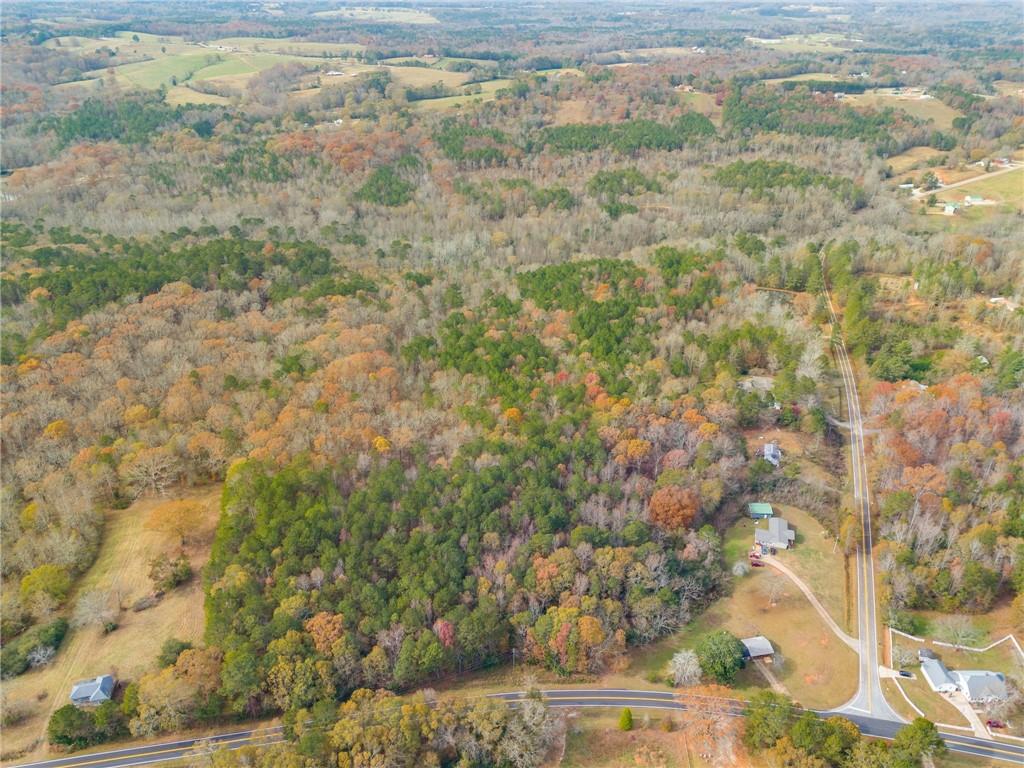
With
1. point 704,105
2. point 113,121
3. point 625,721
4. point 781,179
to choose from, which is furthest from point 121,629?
point 704,105

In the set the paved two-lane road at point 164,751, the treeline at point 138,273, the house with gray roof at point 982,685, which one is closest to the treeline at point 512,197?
the treeline at point 138,273

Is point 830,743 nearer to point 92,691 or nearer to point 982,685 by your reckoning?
point 982,685

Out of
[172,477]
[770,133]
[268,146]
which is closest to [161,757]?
[172,477]

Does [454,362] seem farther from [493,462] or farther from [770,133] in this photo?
[770,133]

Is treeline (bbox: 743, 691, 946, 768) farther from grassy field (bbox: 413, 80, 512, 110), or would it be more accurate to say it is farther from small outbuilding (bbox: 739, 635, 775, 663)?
grassy field (bbox: 413, 80, 512, 110)

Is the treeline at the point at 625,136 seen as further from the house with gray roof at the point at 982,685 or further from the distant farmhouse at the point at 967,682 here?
the house with gray roof at the point at 982,685

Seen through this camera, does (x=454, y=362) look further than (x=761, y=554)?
Yes
